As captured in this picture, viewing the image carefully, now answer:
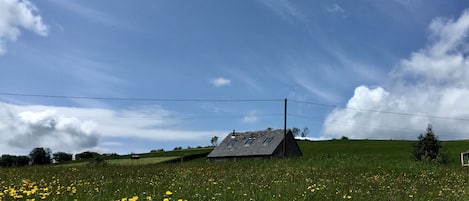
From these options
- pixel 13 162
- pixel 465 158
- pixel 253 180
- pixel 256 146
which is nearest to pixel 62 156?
pixel 256 146

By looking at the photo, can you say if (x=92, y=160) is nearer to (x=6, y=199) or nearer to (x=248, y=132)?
(x=6, y=199)

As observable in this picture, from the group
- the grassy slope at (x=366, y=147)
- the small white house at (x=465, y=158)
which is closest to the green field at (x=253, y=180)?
the small white house at (x=465, y=158)

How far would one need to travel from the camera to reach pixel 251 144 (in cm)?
6975

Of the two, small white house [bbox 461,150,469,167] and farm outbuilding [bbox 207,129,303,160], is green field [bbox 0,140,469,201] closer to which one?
small white house [bbox 461,150,469,167]

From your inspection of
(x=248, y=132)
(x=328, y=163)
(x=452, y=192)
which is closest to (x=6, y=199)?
(x=452, y=192)

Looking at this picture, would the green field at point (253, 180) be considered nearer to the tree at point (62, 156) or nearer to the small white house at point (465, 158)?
the small white house at point (465, 158)

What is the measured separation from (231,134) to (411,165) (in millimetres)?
54162

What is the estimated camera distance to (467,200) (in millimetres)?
9281

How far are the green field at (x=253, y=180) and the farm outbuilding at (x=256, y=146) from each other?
1259 inches

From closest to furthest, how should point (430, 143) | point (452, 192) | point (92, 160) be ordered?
point (452, 192)
point (92, 160)
point (430, 143)

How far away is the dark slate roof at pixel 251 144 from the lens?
66062 millimetres

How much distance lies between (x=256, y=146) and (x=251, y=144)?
161 cm

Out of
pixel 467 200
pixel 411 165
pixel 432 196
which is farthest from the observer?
pixel 411 165

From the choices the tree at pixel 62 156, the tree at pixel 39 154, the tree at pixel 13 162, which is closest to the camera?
the tree at pixel 13 162
